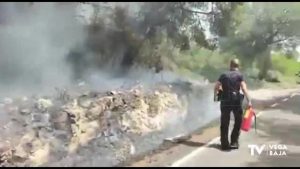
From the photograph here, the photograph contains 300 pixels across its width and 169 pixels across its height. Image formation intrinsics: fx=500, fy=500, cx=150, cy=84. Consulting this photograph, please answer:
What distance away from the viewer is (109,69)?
787 cm

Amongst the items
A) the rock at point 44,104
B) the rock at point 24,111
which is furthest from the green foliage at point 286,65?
the rock at point 24,111

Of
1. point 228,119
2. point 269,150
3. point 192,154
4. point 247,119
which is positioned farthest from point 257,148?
point 192,154

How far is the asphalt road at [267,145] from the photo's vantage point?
595 centimetres

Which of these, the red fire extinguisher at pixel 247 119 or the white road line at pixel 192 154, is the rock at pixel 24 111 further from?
the red fire extinguisher at pixel 247 119

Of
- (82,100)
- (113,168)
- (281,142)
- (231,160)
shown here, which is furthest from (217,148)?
(82,100)

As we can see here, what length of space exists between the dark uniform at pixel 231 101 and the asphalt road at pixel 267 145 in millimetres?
247

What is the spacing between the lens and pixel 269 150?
6234mm

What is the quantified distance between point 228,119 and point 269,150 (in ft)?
2.08

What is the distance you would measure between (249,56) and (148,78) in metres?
1.51

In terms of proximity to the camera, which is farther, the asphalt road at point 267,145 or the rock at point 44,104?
the rock at point 44,104

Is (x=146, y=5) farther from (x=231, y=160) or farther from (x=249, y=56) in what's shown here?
(x=231, y=160)

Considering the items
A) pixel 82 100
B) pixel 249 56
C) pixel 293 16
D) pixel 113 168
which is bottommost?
pixel 113 168

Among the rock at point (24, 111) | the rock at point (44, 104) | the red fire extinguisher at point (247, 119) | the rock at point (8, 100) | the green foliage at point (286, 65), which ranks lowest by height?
the red fire extinguisher at point (247, 119)

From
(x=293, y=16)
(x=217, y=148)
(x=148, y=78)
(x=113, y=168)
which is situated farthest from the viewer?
(x=148, y=78)
